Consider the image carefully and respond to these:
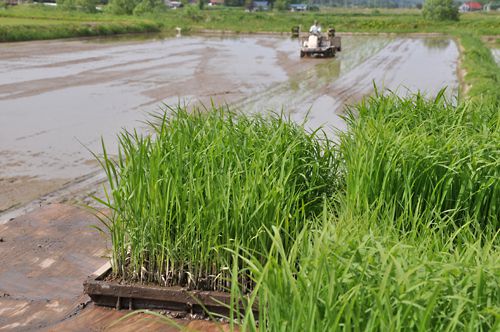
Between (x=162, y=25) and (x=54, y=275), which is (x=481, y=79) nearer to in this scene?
(x=54, y=275)

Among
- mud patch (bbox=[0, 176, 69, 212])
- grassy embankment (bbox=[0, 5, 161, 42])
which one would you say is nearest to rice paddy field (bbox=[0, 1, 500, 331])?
mud patch (bbox=[0, 176, 69, 212])

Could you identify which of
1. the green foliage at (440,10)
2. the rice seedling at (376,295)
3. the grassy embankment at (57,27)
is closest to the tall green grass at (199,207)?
the rice seedling at (376,295)

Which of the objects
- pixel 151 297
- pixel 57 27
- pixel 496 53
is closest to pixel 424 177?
pixel 151 297

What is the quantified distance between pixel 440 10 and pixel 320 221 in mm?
61432

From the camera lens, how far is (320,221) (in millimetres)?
4195

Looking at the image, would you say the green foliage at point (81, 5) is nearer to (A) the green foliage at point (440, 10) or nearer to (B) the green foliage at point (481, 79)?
(A) the green foliage at point (440, 10)

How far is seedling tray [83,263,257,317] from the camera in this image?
3.87m

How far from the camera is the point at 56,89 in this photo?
14.8 m

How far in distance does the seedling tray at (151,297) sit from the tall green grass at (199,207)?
116 mm

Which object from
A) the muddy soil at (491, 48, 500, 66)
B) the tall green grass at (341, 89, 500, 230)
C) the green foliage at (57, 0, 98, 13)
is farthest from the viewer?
the green foliage at (57, 0, 98, 13)

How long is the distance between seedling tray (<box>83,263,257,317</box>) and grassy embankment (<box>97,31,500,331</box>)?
11 cm

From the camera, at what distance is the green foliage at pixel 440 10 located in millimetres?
61700

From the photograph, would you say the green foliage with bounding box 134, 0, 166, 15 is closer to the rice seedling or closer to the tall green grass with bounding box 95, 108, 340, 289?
the tall green grass with bounding box 95, 108, 340, 289

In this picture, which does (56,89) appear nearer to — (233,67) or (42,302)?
(233,67)
